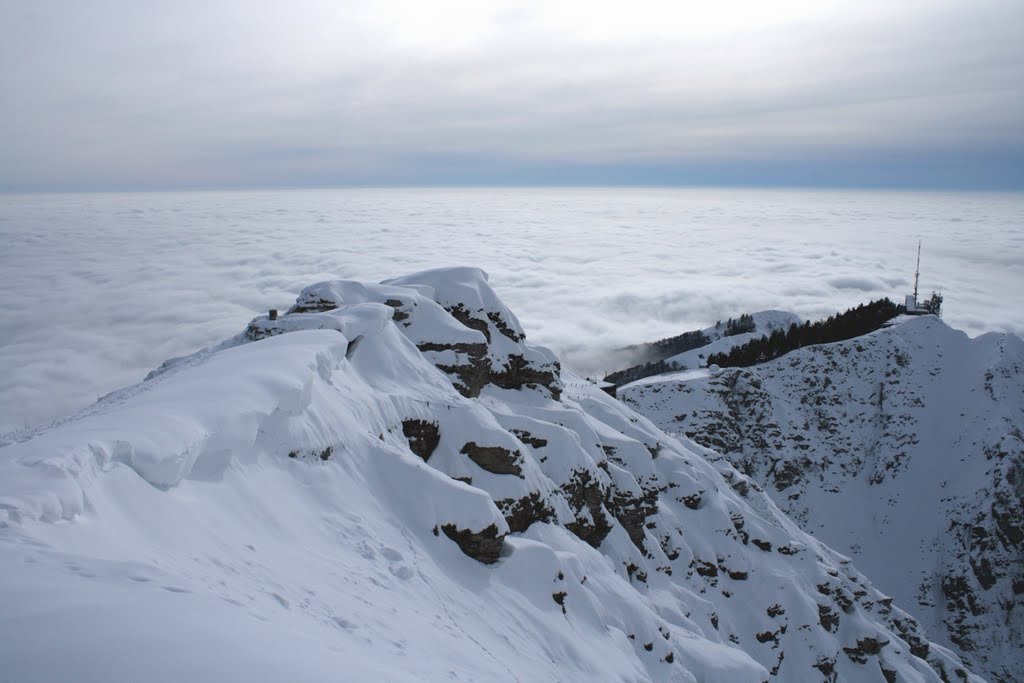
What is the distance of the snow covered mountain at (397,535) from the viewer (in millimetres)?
7254

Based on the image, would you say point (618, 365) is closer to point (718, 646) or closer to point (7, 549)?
point (718, 646)

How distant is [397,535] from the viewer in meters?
16.8

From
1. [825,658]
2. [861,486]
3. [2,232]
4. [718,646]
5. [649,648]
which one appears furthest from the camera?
[2,232]

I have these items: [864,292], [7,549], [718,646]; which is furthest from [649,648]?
[864,292]

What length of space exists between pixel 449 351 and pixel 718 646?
2094 centimetres

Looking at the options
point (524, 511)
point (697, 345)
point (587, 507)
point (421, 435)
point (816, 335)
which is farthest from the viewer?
point (697, 345)

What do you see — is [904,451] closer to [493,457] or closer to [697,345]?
[697,345]

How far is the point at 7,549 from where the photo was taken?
719cm

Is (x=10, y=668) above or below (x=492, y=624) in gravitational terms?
above

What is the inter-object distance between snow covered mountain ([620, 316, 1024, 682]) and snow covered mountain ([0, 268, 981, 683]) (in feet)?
56.2

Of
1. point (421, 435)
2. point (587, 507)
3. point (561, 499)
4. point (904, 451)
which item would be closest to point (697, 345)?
point (904, 451)

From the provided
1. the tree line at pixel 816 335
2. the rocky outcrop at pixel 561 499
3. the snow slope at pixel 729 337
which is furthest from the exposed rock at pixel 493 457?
the snow slope at pixel 729 337

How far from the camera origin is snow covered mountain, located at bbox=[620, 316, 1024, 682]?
54.2 m

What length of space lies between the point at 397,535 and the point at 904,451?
72472 mm
